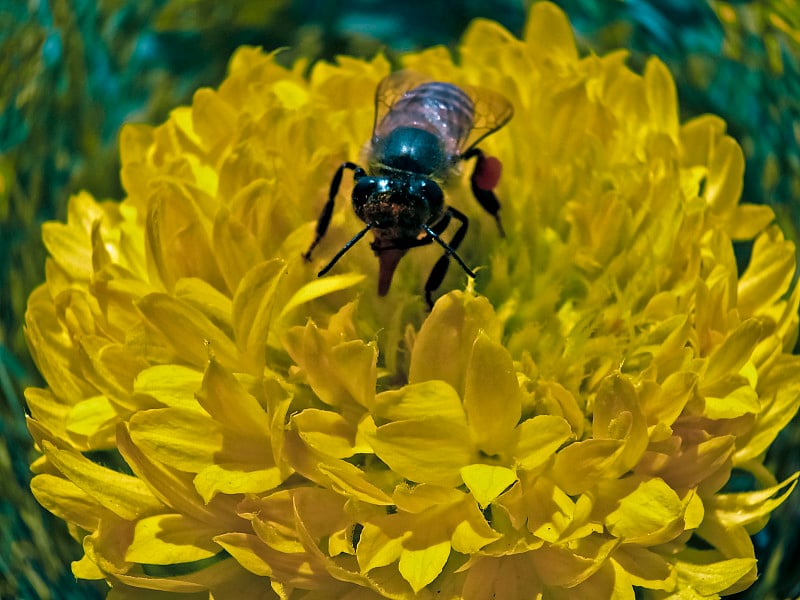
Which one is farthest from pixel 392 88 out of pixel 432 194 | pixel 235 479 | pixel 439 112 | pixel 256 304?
pixel 235 479

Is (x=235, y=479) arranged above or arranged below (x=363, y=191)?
below

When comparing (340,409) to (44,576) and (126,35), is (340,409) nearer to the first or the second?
(44,576)

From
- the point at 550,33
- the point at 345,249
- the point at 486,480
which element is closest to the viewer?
the point at 486,480

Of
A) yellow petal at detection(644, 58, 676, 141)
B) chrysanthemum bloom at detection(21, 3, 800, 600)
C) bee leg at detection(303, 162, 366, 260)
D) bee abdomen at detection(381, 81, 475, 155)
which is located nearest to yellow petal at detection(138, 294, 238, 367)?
chrysanthemum bloom at detection(21, 3, 800, 600)

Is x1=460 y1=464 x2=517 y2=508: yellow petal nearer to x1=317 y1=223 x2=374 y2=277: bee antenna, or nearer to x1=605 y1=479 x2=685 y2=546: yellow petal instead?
x1=605 y1=479 x2=685 y2=546: yellow petal

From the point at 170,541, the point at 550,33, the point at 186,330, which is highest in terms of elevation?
the point at 550,33

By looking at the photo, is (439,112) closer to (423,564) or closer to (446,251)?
(446,251)

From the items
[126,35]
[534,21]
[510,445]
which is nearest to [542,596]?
[510,445]
